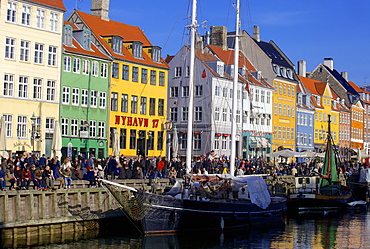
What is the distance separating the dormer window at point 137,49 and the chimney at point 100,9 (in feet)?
14.9

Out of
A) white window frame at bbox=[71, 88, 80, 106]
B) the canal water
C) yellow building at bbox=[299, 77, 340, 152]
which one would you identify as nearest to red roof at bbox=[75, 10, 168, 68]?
white window frame at bbox=[71, 88, 80, 106]

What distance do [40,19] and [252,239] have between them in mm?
27113

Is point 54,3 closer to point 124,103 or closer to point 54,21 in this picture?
point 54,21

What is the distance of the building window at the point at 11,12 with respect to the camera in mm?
49406

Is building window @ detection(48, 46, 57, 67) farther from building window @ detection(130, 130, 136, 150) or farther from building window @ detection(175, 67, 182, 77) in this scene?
building window @ detection(175, 67, 182, 77)

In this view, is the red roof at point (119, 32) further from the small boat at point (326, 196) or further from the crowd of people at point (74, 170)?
the small boat at point (326, 196)

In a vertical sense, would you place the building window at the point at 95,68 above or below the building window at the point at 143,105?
above

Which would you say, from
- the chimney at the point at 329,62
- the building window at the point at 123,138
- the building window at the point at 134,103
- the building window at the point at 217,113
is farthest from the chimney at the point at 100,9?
the chimney at the point at 329,62

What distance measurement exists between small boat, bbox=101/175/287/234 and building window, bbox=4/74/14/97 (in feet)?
61.8

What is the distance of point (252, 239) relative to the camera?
1291 inches

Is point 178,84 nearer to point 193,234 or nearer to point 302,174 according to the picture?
point 302,174

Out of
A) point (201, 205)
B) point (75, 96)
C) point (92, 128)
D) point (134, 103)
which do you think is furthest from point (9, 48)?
point (201, 205)

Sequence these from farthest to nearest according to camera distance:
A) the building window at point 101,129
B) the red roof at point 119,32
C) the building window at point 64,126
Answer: the red roof at point 119,32, the building window at point 101,129, the building window at point 64,126

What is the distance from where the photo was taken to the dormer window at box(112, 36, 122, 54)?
195ft
